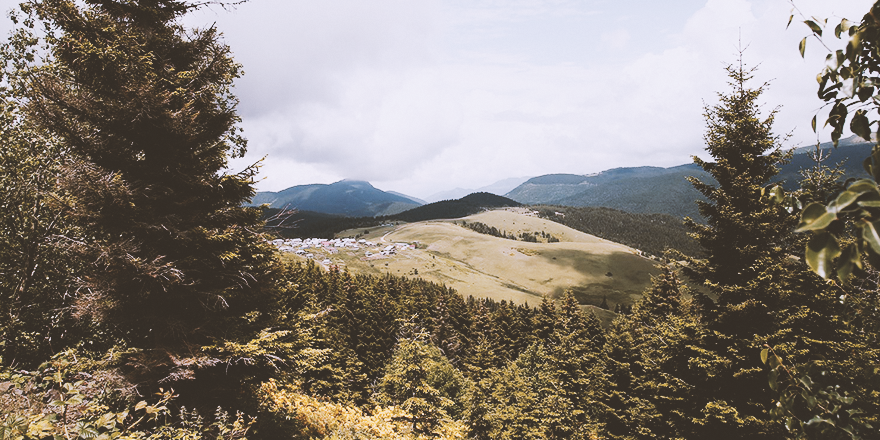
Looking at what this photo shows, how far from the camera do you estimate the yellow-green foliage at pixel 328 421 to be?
12863 millimetres

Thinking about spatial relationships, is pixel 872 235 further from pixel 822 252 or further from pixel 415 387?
pixel 415 387

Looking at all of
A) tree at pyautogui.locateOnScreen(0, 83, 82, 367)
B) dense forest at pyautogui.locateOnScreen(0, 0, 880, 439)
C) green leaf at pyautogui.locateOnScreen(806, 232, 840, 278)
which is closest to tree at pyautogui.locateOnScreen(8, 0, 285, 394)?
dense forest at pyautogui.locateOnScreen(0, 0, 880, 439)

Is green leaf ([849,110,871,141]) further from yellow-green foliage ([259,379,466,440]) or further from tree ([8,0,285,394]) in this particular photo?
yellow-green foliage ([259,379,466,440])

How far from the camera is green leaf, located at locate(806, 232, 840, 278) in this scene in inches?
61.2

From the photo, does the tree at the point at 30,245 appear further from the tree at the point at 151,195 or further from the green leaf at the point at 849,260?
the green leaf at the point at 849,260

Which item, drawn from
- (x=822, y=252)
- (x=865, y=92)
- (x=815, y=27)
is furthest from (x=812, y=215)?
(x=815, y=27)

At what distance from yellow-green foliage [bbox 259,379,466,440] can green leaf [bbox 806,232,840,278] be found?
13.0 metres

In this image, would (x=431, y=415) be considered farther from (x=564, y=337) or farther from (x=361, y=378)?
(x=361, y=378)

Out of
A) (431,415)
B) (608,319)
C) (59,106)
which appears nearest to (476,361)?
(431,415)

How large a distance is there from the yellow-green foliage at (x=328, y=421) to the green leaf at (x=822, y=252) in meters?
13.0

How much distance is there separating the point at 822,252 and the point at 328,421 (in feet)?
56.9

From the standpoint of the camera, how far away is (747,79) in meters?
14.6

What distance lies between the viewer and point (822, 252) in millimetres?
1603

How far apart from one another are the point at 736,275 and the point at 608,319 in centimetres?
14287
